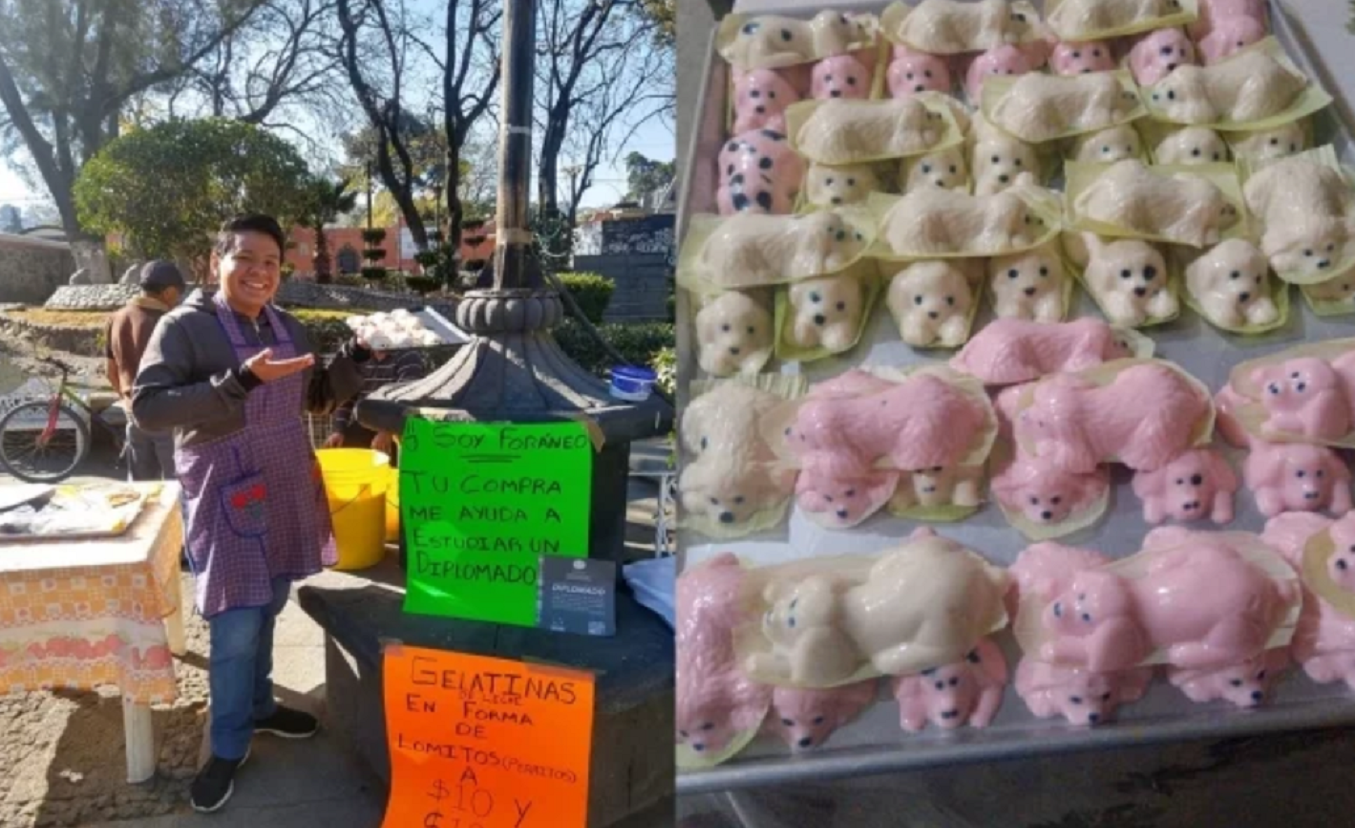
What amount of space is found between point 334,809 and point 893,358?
5.79 ft

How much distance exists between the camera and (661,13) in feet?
9.53

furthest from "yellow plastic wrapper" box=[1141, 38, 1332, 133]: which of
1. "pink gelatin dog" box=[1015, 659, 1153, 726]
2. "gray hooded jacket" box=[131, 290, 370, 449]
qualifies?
"gray hooded jacket" box=[131, 290, 370, 449]

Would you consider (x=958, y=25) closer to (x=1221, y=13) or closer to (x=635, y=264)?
(x=1221, y=13)

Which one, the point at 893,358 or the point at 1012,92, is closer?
the point at 893,358

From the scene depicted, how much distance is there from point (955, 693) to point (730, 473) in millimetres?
378

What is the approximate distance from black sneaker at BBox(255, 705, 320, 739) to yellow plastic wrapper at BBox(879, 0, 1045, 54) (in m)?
2.22

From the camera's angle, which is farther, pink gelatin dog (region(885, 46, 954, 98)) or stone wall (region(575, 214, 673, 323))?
stone wall (region(575, 214, 673, 323))

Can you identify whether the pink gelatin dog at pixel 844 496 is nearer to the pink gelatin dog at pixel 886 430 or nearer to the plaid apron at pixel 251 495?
the pink gelatin dog at pixel 886 430

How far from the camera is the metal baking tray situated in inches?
39.8

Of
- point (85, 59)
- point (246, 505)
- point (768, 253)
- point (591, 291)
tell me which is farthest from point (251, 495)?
point (591, 291)

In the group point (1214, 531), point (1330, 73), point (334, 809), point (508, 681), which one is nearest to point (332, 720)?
Answer: point (334, 809)

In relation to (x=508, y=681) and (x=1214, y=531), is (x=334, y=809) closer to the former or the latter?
(x=508, y=681)

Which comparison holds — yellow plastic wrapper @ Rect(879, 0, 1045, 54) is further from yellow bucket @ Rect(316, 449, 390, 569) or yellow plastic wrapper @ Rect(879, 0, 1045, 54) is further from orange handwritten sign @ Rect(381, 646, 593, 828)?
yellow bucket @ Rect(316, 449, 390, 569)

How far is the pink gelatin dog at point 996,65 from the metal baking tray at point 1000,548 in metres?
0.23
